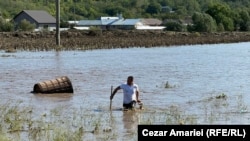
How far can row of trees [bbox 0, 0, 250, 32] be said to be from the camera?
10712 cm

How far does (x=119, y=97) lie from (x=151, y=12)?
172377 mm

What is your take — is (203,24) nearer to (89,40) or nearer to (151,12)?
(89,40)

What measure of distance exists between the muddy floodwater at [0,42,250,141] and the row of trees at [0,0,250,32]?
60379 mm

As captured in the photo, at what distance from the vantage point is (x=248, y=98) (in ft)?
67.0

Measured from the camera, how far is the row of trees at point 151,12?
107 metres

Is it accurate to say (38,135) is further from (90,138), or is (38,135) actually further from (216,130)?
(216,130)

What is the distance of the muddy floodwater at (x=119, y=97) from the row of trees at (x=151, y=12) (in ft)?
198

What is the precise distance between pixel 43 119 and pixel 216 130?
747 cm

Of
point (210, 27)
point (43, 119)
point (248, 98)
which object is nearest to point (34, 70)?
point (248, 98)

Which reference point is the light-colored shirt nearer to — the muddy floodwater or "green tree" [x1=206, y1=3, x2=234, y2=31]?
the muddy floodwater

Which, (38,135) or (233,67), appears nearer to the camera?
(38,135)

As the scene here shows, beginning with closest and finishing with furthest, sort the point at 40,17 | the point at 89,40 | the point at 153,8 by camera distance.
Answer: the point at 89,40 → the point at 40,17 → the point at 153,8

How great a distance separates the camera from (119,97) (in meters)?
21.0

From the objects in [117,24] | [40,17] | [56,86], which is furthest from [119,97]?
[117,24]
